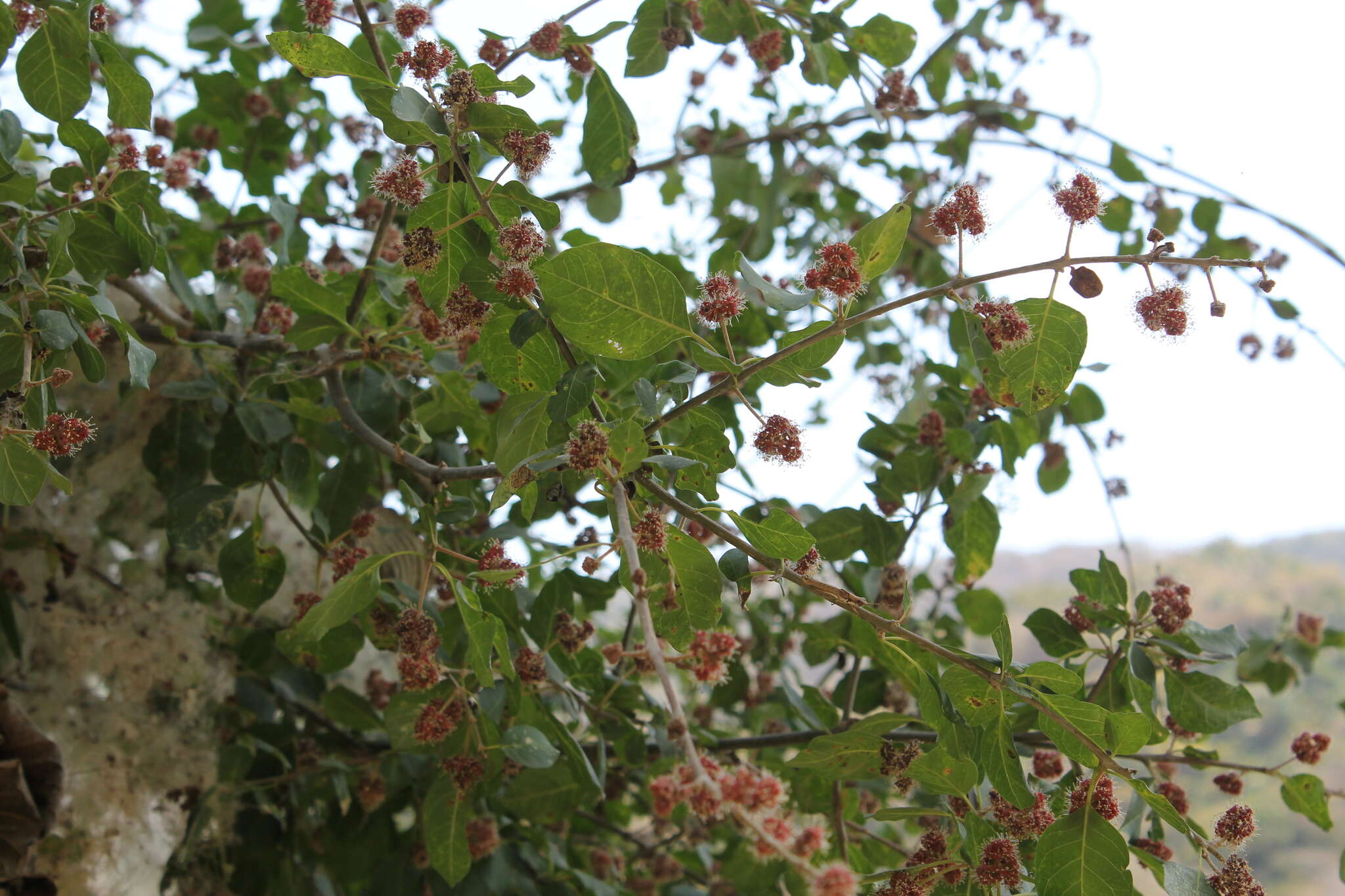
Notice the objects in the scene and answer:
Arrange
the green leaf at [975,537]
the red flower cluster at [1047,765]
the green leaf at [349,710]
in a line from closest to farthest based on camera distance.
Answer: the red flower cluster at [1047,765]
the green leaf at [975,537]
the green leaf at [349,710]

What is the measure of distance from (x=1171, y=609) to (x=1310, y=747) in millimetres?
372

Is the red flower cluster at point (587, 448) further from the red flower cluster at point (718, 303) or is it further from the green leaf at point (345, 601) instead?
the green leaf at point (345, 601)

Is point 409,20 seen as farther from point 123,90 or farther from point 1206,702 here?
point 1206,702

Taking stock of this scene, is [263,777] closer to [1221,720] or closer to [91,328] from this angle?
[91,328]

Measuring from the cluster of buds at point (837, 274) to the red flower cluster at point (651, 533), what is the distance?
255mm

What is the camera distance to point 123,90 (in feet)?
3.83

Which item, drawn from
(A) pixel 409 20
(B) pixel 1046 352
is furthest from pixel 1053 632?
(A) pixel 409 20

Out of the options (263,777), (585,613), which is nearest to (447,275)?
(585,613)

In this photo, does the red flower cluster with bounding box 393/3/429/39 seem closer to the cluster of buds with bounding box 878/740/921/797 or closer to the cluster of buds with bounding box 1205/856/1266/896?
the cluster of buds with bounding box 878/740/921/797

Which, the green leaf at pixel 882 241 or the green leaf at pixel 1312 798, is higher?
the green leaf at pixel 882 241

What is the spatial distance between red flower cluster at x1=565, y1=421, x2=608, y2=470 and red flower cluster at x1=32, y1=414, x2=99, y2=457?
48cm

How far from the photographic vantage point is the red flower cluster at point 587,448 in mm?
819

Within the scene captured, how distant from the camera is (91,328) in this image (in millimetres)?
1133

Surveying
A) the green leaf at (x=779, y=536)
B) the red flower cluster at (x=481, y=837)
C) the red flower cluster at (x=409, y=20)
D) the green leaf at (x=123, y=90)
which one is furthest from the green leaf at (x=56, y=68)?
the red flower cluster at (x=481, y=837)
